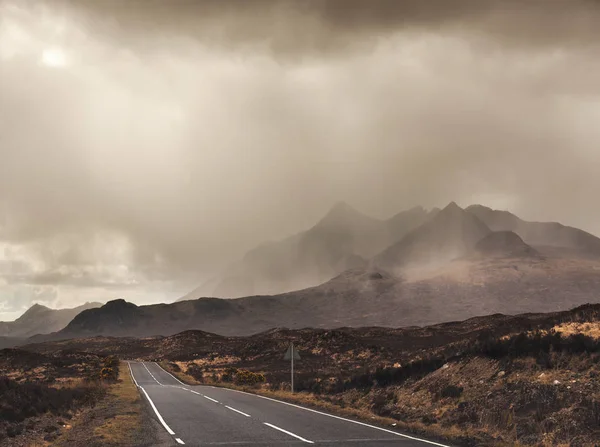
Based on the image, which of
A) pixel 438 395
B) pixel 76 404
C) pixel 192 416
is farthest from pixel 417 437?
pixel 76 404

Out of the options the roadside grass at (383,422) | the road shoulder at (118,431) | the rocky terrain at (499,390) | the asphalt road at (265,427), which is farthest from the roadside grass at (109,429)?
the rocky terrain at (499,390)

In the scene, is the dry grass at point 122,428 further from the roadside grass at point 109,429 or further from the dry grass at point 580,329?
the dry grass at point 580,329

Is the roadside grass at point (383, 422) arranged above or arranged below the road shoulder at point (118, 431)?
below

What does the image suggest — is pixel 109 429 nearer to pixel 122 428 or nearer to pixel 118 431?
pixel 122 428

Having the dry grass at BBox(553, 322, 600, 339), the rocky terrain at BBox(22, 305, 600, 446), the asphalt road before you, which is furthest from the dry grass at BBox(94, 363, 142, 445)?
the dry grass at BBox(553, 322, 600, 339)

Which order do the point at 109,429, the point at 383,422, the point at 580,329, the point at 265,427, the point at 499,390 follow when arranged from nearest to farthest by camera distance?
the point at 265,427 < the point at 109,429 < the point at 383,422 < the point at 499,390 < the point at 580,329

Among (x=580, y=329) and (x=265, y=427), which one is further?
(x=580, y=329)

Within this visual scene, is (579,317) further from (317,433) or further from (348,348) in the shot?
(348,348)

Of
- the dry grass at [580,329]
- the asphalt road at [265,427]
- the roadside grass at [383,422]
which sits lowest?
the roadside grass at [383,422]

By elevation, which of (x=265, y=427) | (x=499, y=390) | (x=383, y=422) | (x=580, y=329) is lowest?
(x=383, y=422)

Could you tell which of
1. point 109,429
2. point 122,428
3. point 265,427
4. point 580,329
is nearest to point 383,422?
point 265,427

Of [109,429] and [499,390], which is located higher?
[499,390]

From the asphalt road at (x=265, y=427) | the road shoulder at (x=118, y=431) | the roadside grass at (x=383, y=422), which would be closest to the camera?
the asphalt road at (x=265, y=427)

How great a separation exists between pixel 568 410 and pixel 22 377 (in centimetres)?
5926
